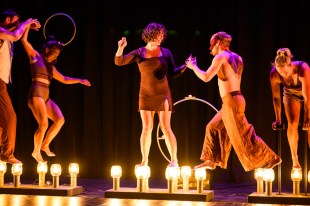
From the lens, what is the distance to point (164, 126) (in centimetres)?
596

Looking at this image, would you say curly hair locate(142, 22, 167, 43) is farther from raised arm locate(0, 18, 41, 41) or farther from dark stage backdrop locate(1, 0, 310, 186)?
dark stage backdrop locate(1, 0, 310, 186)

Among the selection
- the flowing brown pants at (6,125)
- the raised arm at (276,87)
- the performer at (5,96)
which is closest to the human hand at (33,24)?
the performer at (5,96)

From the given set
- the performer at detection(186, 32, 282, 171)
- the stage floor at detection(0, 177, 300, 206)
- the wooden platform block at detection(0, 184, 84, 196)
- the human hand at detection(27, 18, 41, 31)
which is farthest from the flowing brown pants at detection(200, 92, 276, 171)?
the human hand at detection(27, 18, 41, 31)

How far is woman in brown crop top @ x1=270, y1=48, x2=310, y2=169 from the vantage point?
218 inches

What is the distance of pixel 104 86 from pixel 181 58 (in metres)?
1.23

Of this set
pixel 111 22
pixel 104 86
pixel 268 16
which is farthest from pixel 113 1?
pixel 268 16

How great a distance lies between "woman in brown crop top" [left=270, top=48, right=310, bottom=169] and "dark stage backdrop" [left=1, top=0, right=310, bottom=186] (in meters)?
1.68

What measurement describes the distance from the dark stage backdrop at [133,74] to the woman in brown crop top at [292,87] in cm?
168

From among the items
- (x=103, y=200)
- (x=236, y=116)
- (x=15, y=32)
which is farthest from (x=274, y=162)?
(x=15, y=32)

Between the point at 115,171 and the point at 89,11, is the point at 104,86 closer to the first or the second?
the point at 89,11

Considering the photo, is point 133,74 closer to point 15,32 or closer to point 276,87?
point 15,32

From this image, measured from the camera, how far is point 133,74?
8125mm

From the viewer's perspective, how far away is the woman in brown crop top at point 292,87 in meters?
5.55

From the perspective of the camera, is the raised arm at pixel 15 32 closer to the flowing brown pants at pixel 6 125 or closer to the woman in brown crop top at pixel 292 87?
the flowing brown pants at pixel 6 125
